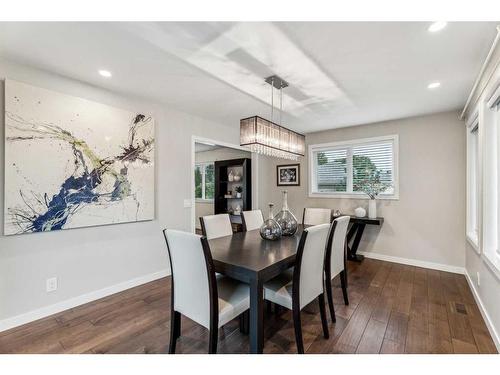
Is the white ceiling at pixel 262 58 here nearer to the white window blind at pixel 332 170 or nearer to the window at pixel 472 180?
the window at pixel 472 180

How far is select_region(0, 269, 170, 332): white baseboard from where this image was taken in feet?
6.86

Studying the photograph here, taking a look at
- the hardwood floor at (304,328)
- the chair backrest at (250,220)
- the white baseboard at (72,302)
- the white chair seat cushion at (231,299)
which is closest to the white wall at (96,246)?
the white baseboard at (72,302)

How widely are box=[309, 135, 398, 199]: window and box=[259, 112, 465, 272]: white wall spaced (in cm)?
13

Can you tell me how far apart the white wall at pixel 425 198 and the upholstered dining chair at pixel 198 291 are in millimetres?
3220

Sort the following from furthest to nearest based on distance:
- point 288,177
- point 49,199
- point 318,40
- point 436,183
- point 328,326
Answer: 1. point 288,177
2. point 436,183
3. point 49,199
4. point 328,326
5. point 318,40

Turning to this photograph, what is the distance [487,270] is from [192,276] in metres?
2.62

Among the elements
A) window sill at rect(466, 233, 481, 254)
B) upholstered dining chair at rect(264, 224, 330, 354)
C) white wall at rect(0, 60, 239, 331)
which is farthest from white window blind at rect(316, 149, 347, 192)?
upholstered dining chair at rect(264, 224, 330, 354)

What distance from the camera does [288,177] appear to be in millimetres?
5109

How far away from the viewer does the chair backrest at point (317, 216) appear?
3.29 meters

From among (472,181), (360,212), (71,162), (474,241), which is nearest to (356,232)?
(360,212)

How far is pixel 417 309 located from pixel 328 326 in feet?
3.42
